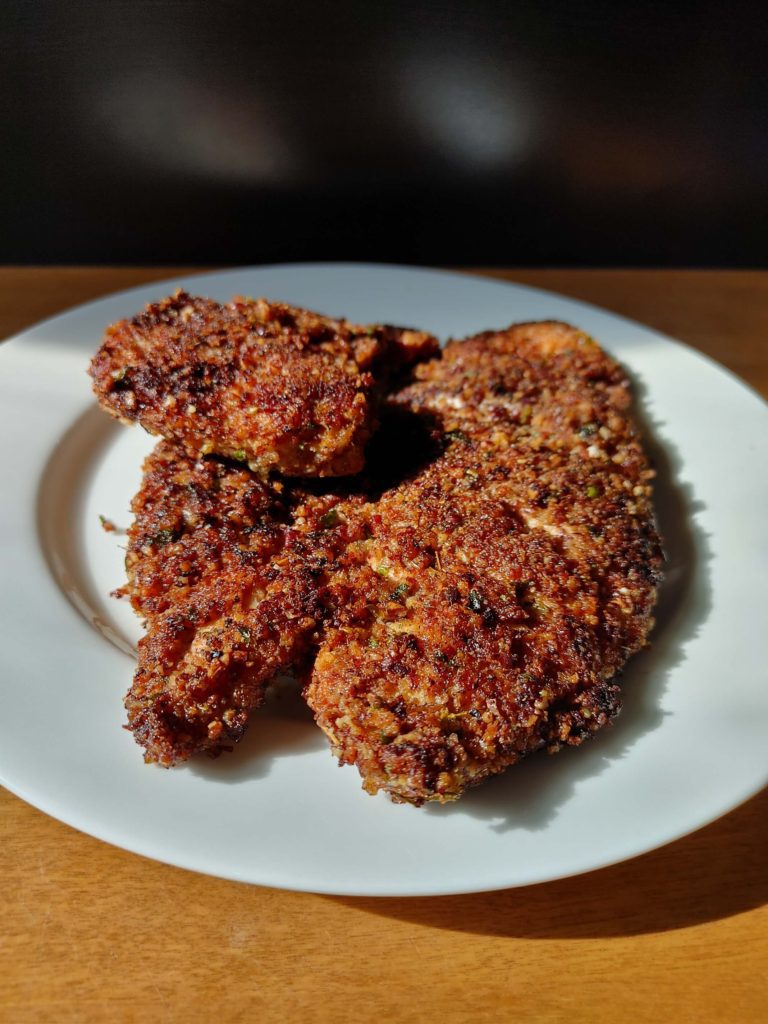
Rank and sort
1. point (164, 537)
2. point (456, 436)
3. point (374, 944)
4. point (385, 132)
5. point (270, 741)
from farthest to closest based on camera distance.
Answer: point (385, 132) → point (456, 436) → point (164, 537) → point (270, 741) → point (374, 944)

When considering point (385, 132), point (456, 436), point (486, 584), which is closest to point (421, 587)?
point (486, 584)

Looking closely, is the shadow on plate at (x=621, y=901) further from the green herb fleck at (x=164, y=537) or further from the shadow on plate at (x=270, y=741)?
the green herb fleck at (x=164, y=537)

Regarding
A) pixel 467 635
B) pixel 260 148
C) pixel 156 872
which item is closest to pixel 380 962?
pixel 156 872

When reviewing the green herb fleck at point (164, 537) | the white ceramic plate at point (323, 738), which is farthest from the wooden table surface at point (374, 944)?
the green herb fleck at point (164, 537)

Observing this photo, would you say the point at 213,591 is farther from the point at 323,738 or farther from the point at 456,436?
the point at 456,436

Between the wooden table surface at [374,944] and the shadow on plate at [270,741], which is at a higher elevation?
the shadow on plate at [270,741]

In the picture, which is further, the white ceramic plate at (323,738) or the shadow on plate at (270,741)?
the shadow on plate at (270,741)
